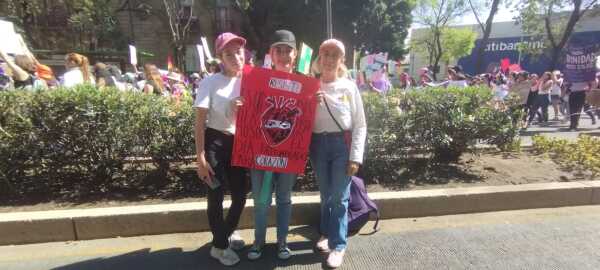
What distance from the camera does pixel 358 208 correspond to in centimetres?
371

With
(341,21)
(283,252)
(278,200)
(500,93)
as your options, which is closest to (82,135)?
(278,200)

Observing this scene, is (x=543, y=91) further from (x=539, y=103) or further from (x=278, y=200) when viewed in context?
(x=278, y=200)

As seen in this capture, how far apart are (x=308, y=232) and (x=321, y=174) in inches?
38.2

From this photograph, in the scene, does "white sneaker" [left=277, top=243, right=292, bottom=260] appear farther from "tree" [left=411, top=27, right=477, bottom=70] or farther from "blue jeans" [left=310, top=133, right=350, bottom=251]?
"tree" [left=411, top=27, right=477, bottom=70]

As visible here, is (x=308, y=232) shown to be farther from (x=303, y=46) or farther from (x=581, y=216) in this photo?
(x=581, y=216)

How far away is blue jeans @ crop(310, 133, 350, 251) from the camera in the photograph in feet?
9.80

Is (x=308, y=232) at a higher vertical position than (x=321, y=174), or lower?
lower

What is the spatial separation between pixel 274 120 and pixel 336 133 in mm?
481

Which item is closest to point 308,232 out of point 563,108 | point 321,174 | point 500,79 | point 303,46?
point 321,174

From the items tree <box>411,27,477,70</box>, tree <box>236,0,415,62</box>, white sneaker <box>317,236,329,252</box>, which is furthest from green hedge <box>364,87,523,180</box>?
tree <box>411,27,477,70</box>

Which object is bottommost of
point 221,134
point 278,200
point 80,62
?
point 278,200

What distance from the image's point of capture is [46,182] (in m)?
4.28

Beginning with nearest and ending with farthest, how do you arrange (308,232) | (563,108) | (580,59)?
(308,232) → (580,59) → (563,108)

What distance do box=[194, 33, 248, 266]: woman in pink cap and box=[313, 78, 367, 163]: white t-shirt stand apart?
643 mm
